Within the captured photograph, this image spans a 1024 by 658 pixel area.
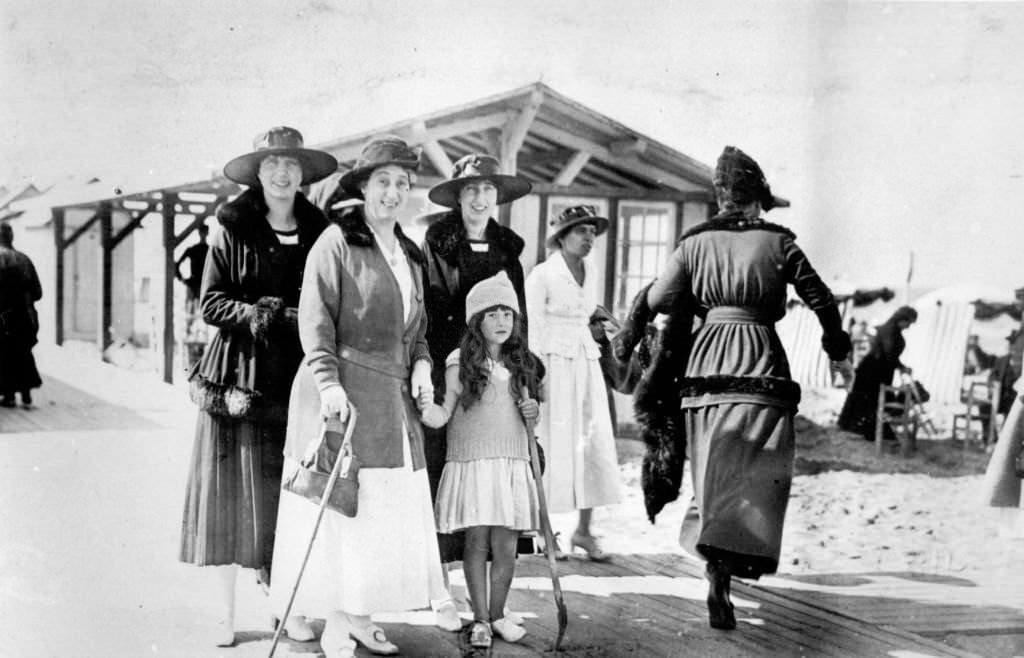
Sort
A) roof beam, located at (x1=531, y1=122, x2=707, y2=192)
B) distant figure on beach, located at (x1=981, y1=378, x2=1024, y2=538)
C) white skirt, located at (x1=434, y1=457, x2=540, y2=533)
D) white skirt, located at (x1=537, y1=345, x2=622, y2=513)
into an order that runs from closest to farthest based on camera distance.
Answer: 1. white skirt, located at (x1=434, y1=457, x2=540, y2=533)
2. distant figure on beach, located at (x1=981, y1=378, x2=1024, y2=538)
3. white skirt, located at (x1=537, y1=345, x2=622, y2=513)
4. roof beam, located at (x1=531, y1=122, x2=707, y2=192)

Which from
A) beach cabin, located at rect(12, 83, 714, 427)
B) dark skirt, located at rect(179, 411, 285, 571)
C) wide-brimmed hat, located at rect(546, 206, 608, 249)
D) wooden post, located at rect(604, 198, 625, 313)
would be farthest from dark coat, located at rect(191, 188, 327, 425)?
wooden post, located at rect(604, 198, 625, 313)

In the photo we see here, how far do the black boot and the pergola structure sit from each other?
1.98 metres

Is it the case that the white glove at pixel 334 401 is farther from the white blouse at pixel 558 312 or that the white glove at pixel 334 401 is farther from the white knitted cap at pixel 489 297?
the white blouse at pixel 558 312

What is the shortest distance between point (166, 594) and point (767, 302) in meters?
2.77

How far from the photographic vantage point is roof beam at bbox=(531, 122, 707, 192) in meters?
4.71

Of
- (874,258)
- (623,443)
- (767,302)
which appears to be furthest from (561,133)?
(623,443)

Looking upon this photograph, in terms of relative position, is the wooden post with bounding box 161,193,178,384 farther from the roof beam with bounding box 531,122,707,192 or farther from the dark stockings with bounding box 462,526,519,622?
the roof beam with bounding box 531,122,707,192

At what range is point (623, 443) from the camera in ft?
21.8

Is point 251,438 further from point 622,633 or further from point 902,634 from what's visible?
point 902,634

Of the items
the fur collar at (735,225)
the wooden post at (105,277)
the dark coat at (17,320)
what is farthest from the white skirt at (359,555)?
the fur collar at (735,225)

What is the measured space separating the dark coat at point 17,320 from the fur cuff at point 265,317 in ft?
4.24

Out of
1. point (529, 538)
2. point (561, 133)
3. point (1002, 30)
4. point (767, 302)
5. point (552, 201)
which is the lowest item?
point (529, 538)

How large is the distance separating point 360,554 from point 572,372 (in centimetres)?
161

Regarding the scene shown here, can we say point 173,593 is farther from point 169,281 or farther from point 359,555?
point 169,281
